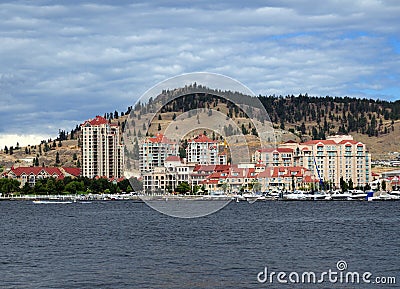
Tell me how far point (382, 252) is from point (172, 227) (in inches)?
713

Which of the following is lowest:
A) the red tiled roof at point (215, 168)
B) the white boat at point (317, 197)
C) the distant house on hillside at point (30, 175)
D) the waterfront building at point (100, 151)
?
the white boat at point (317, 197)

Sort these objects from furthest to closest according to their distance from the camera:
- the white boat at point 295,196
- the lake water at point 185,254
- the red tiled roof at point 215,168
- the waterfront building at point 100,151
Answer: the waterfront building at point 100,151
the white boat at point 295,196
the red tiled roof at point 215,168
the lake water at point 185,254

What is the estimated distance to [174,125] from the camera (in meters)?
30.4

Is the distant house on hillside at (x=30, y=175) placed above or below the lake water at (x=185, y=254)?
above

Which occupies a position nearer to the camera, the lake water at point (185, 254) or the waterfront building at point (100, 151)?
the lake water at point (185, 254)

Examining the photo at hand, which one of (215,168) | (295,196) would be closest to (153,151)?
(215,168)

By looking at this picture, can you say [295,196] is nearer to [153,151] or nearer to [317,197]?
[317,197]

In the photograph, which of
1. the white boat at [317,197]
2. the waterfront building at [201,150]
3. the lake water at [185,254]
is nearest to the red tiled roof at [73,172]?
the white boat at [317,197]

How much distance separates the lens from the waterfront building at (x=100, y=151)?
154125 millimetres

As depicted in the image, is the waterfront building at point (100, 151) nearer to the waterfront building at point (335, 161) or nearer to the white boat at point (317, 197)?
the waterfront building at point (335, 161)

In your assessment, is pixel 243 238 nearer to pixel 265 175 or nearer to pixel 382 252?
pixel 382 252

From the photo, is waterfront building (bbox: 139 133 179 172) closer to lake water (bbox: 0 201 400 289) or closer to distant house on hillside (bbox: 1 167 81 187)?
lake water (bbox: 0 201 400 289)

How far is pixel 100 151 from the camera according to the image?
155000 millimetres

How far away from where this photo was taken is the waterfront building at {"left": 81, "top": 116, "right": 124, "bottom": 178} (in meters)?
154
